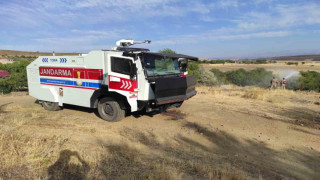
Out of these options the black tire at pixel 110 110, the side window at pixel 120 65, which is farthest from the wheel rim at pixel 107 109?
the side window at pixel 120 65

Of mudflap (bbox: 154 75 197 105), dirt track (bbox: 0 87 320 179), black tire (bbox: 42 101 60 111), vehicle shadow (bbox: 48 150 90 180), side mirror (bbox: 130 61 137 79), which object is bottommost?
dirt track (bbox: 0 87 320 179)

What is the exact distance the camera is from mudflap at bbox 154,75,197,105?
7.43 meters

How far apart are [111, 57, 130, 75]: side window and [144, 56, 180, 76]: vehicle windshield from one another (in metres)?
0.59

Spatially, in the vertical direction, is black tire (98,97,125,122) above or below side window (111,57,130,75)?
below

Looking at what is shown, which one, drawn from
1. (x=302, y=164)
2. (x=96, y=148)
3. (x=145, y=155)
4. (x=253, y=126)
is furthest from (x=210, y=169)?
(x=253, y=126)

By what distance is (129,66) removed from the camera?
7.70 metres

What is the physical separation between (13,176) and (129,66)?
14.4 feet

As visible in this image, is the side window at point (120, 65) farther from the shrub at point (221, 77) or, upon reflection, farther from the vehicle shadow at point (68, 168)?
the shrub at point (221, 77)

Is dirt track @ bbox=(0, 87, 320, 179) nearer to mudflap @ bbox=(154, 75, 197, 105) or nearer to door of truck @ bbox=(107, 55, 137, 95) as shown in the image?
mudflap @ bbox=(154, 75, 197, 105)

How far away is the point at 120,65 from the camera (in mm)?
7895

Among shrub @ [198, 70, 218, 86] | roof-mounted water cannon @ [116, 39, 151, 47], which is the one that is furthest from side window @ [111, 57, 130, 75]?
shrub @ [198, 70, 218, 86]

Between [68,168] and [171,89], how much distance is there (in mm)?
4067

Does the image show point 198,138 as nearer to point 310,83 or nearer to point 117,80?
point 117,80

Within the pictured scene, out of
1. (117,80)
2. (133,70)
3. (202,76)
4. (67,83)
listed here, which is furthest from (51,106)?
(202,76)
